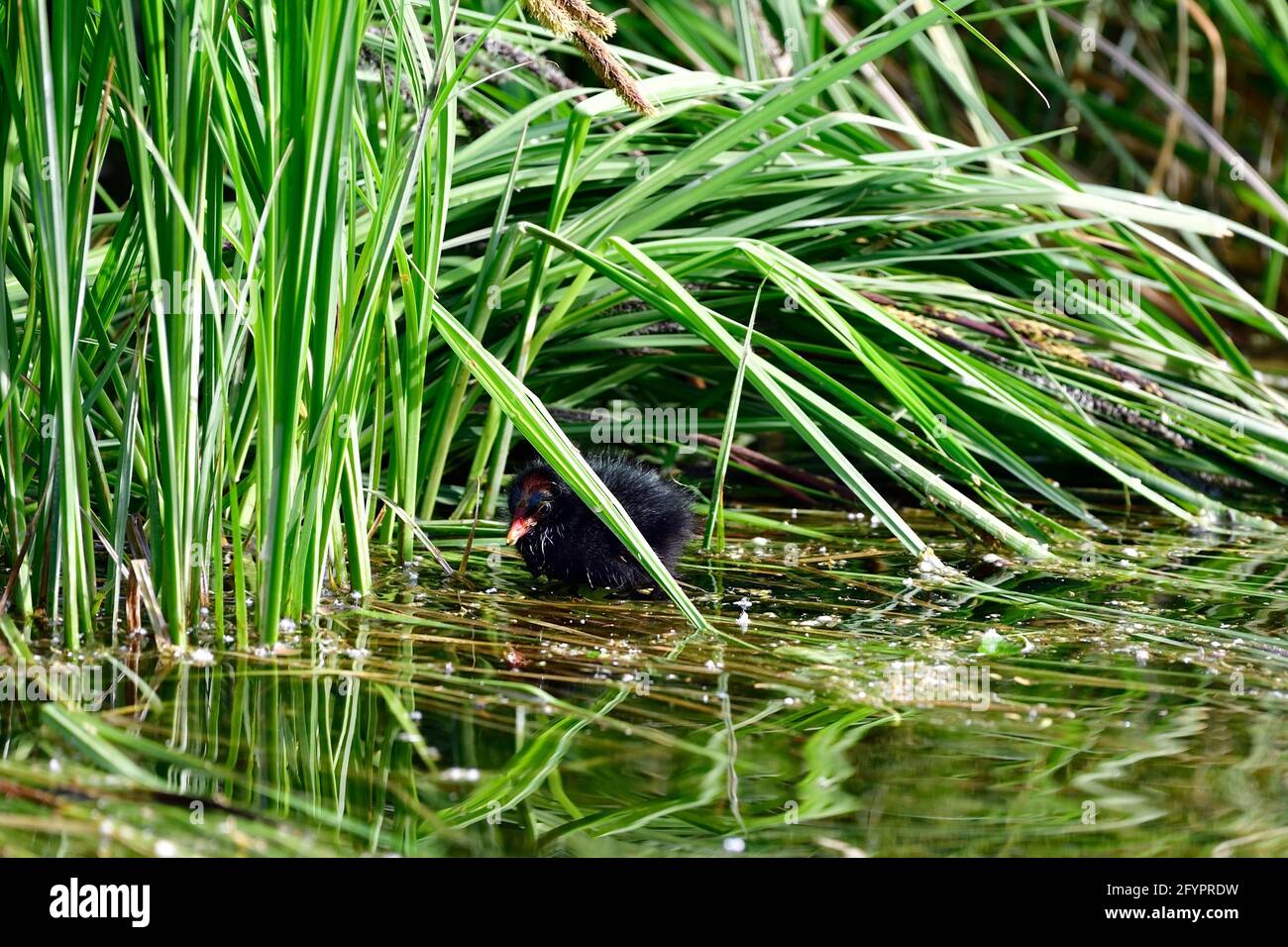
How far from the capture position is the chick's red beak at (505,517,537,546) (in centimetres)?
246

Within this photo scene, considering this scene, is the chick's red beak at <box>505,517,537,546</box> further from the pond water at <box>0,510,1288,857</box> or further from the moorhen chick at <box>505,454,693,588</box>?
the pond water at <box>0,510,1288,857</box>

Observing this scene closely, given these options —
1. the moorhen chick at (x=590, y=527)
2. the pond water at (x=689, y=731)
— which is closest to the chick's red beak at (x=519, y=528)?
the moorhen chick at (x=590, y=527)

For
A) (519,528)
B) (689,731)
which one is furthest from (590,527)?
(689,731)

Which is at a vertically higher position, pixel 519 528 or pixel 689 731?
pixel 519 528

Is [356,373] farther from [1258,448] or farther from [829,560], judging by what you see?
[1258,448]

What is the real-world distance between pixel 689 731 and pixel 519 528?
89 cm

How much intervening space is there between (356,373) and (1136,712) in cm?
133

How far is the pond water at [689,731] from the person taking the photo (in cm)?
139

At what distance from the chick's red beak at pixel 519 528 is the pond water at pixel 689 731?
106 mm

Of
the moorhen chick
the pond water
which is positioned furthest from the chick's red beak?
the pond water

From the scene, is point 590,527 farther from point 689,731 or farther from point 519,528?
point 689,731

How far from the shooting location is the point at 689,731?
168cm

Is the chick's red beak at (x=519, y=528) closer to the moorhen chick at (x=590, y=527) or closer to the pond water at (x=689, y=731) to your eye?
the moorhen chick at (x=590, y=527)
